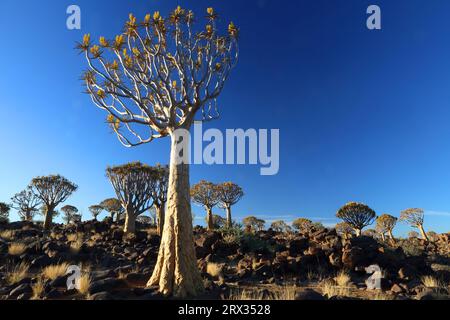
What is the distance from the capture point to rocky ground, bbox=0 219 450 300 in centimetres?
761

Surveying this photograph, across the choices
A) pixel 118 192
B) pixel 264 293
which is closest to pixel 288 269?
pixel 264 293

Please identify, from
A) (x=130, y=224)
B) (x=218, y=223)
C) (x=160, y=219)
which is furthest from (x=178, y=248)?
(x=218, y=223)

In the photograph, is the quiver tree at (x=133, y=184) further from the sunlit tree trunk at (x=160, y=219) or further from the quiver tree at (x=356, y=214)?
the quiver tree at (x=356, y=214)

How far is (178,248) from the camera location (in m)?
7.71

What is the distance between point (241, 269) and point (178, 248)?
4176 millimetres

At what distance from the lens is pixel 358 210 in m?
25.8

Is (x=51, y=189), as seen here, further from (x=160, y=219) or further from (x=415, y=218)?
(x=415, y=218)

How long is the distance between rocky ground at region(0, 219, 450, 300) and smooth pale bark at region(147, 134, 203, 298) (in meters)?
0.42

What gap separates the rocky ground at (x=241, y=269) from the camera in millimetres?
7613

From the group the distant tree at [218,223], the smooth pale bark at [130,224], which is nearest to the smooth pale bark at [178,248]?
the smooth pale bark at [130,224]

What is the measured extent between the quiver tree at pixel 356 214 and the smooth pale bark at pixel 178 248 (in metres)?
21.3

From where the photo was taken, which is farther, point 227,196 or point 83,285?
point 227,196

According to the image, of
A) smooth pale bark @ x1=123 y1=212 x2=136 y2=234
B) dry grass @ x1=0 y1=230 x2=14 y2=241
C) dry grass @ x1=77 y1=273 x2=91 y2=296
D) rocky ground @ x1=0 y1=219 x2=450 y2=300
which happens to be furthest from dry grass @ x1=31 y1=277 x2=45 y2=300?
dry grass @ x1=0 y1=230 x2=14 y2=241
